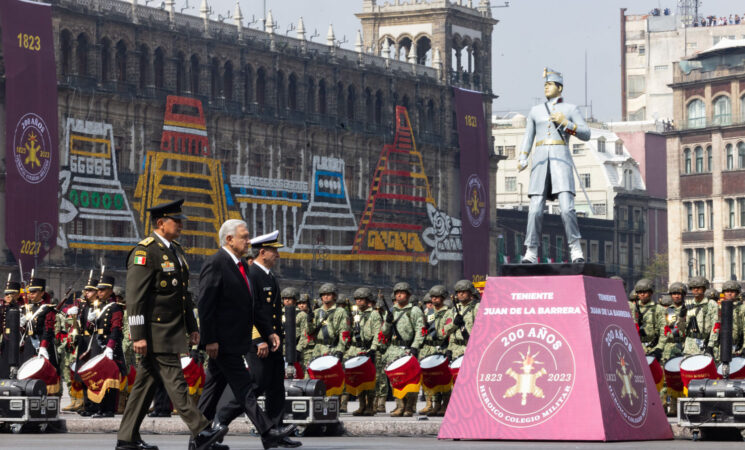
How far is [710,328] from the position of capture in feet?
74.0

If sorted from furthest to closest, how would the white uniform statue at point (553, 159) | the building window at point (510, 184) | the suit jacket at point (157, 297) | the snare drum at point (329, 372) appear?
the building window at point (510, 184)
the snare drum at point (329, 372)
the white uniform statue at point (553, 159)
the suit jacket at point (157, 297)

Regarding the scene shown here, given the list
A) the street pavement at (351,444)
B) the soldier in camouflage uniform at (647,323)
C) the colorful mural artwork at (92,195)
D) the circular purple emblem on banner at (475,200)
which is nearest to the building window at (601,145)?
the circular purple emblem on banner at (475,200)

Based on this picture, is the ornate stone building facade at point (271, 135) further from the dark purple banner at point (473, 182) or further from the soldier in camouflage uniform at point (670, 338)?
the soldier in camouflage uniform at point (670, 338)

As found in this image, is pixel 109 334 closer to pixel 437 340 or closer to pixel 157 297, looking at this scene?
pixel 437 340

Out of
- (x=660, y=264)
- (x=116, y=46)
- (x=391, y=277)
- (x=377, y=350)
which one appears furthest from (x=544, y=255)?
(x=377, y=350)

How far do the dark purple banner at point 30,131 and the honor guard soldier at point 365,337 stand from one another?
41.2m

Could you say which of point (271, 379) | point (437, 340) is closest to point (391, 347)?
Answer: point (437, 340)

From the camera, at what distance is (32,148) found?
65.4m

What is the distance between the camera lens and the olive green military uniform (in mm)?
14859

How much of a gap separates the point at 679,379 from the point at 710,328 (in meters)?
0.69

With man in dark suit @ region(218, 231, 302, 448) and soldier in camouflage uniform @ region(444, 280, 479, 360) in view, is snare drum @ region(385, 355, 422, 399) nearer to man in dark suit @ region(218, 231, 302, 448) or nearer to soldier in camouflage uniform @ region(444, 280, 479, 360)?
soldier in camouflage uniform @ region(444, 280, 479, 360)

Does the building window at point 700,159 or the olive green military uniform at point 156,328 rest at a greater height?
the building window at point 700,159

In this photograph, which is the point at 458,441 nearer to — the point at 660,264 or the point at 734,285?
the point at 734,285

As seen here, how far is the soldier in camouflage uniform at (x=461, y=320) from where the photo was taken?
23.2 m
